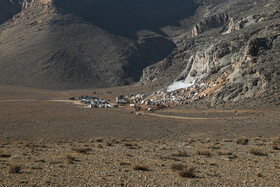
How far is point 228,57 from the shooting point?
4759 cm

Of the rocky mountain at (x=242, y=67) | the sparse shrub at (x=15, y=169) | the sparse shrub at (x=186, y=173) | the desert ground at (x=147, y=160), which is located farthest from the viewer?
the rocky mountain at (x=242, y=67)

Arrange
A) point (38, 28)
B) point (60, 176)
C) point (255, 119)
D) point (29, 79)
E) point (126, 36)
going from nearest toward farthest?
point (60, 176) < point (255, 119) < point (29, 79) < point (38, 28) < point (126, 36)

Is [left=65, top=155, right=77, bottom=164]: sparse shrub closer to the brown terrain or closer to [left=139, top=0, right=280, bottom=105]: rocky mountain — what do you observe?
the brown terrain

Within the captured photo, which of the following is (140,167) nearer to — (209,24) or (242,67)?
(242,67)

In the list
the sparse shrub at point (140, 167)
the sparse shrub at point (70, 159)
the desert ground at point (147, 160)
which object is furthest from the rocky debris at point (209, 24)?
the sparse shrub at point (140, 167)

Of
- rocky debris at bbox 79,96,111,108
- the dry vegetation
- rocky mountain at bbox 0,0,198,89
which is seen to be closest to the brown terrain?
the dry vegetation

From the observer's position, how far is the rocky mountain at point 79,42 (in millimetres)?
115812

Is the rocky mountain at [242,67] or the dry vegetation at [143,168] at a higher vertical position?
the rocky mountain at [242,67]

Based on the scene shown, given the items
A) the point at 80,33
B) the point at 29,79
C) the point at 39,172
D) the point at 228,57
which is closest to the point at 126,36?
the point at 80,33

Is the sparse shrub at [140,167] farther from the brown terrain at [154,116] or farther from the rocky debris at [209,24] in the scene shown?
the rocky debris at [209,24]

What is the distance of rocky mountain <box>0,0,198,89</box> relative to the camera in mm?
115812

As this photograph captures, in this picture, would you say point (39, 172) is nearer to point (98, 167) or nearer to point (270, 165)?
point (98, 167)

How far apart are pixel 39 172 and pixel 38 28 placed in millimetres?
140110

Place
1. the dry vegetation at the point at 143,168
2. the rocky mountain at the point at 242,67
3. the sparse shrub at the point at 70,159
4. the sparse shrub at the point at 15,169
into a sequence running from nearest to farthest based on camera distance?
1. the dry vegetation at the point at 143,168
2. the sparse shrub at the point at 15,169
3. the sparse shrub at the point at 70,159
4. the rocky mountain at the point at 242,67
